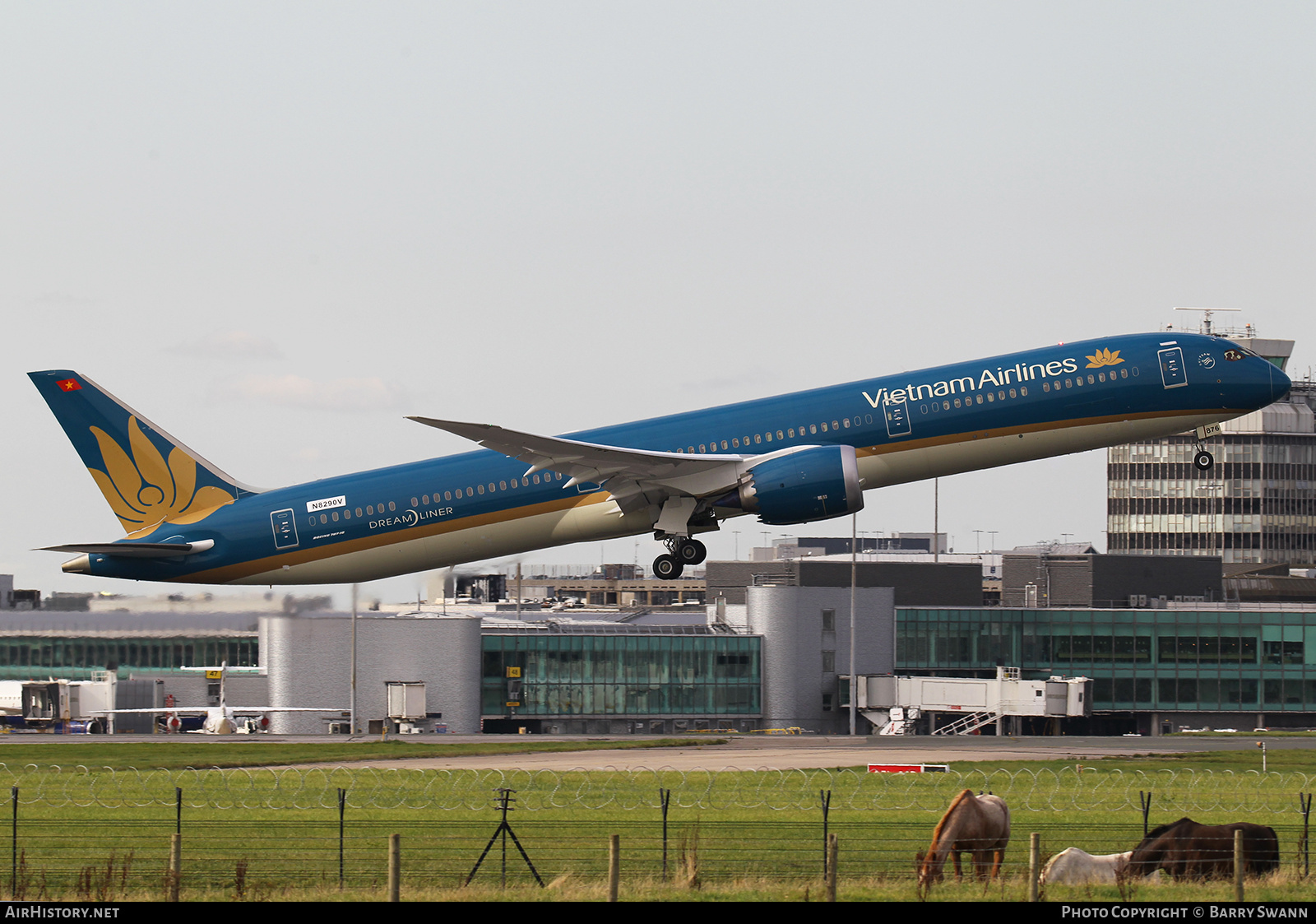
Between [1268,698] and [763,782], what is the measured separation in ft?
235

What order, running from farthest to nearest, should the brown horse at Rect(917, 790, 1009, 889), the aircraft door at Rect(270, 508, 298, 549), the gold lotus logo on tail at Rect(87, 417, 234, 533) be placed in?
the gold lotus logo on tail at Rect(87, 417, 234, 533) < the aircraft door at Rect(270, 508, 298, 549) < the brown horse at Rect(917, 790, 1009, 889)

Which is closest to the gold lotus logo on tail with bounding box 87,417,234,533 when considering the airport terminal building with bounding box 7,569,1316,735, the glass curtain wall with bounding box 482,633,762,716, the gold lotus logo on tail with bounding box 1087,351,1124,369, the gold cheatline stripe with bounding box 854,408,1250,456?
the gold cheatline stripe with bounding box 854,408,1250,456

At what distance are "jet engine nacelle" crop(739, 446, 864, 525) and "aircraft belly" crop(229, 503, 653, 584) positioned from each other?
473 cm

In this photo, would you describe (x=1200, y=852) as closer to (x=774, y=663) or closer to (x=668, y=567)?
(x=668, y=567)

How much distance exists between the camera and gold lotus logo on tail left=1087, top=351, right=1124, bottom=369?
45.2m

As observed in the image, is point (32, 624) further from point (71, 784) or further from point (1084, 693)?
point (1084, 693)

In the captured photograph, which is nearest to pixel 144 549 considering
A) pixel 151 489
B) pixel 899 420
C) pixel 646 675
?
pixel 151 489

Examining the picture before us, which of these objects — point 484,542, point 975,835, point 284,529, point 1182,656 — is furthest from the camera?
point 1182,656

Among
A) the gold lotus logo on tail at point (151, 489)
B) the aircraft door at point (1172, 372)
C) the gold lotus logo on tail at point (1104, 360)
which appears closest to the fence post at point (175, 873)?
the gold lotus logo on tail at point (151, 489)

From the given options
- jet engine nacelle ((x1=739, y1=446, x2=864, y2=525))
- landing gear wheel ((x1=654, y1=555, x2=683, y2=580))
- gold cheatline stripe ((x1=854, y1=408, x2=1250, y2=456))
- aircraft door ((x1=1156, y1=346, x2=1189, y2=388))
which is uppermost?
aircraft door ((x1=1156, y1=346, x2=1189, y2=388))

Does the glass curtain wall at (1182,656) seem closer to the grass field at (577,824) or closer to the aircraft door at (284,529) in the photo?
the grass field at (577,824)

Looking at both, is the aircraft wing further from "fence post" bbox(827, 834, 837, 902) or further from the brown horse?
"fence post" bbox(827, 834, 837, 902)

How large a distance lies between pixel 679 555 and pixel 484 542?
606cm

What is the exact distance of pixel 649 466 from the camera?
4478 cm
